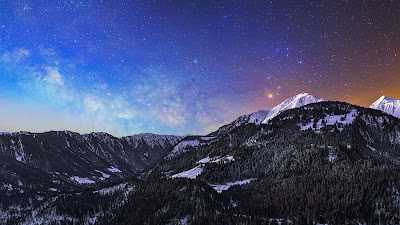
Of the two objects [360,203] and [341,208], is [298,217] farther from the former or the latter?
[360,203]

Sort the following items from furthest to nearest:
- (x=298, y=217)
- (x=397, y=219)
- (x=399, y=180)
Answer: (x=399, y=180) < (x=298, y=217) < (x=397, y=219)

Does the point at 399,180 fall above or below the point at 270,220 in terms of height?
above

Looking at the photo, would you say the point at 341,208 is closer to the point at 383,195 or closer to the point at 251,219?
the point at 383,195

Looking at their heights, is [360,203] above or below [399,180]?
below

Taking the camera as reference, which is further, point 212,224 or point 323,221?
point 212,224

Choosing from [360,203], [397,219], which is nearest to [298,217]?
[360,203]

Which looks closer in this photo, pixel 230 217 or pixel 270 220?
pixel 270 220

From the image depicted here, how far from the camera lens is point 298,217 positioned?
184 m

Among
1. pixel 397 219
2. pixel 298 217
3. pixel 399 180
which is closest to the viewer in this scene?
pixel 397 219

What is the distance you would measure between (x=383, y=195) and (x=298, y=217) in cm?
5777

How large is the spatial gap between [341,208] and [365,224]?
58.3 ft

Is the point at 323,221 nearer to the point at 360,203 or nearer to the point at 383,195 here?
the point at 360,203

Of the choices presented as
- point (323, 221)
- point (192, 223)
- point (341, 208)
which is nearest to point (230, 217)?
point (192, 223)

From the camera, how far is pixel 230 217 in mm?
198625
